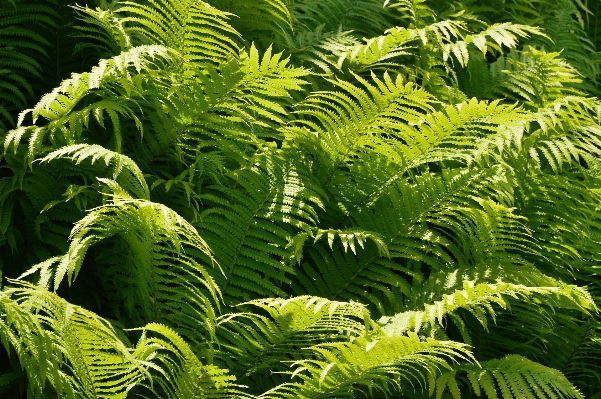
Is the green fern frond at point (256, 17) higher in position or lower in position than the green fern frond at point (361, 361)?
higher

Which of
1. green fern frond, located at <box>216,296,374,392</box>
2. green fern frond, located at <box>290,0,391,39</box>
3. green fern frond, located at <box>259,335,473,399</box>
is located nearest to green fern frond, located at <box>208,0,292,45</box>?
green fern frond, located at <box>290,0,391,39</box>

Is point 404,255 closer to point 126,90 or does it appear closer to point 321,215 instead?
point 321,215

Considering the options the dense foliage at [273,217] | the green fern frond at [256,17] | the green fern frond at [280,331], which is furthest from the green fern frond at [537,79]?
the green fern frond at [280,331]

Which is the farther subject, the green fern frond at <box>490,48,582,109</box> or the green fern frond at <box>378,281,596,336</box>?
the green fern frond at <box>490,48,582,109</box>

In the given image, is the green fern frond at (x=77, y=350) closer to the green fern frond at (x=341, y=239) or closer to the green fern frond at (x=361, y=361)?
the green fern frond at (x=361, y=361)

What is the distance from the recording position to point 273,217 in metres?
2.16

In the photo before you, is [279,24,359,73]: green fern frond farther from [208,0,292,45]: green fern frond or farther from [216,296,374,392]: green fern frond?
[216,296,374,392]: green fern frond

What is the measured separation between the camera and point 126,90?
209 cm

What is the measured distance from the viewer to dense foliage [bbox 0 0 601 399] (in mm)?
1865

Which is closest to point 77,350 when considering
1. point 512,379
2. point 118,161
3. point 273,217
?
point 118,161

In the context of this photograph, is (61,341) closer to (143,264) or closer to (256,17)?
(143,264)

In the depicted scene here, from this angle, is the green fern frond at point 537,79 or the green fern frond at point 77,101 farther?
the green fern frond at point 537,79

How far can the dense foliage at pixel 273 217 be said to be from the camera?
1865mm

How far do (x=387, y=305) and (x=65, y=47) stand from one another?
1.30 m
